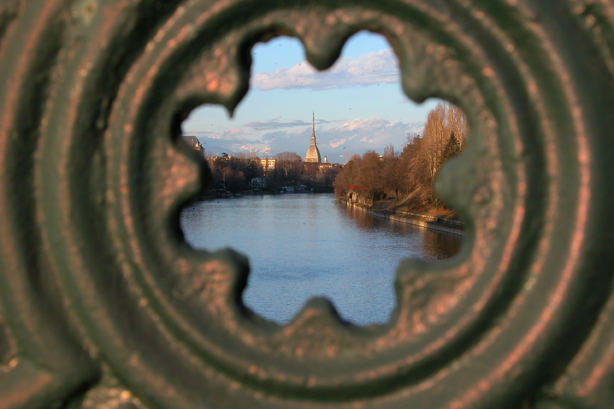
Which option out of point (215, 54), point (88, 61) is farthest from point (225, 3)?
point (88, 61)

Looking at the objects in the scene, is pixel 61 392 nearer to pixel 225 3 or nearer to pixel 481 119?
pixel 225 3

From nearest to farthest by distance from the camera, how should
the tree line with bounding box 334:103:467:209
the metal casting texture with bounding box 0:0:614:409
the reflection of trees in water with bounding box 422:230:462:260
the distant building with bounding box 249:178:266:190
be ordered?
the metal casting texture with bounding box 0:0:614:409
the reflection of trees in water with bounding box 422:230:462:260
the tree line with bounding box 334:103:467:209
the distant building with bounding box 249:178:266:190

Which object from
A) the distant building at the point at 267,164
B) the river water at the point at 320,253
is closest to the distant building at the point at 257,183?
the distant building at the point at 267,164

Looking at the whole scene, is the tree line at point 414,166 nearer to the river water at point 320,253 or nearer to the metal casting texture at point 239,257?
the river water at point 320,253

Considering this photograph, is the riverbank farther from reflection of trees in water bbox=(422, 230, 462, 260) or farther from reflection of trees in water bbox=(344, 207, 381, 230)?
reflection of trees in water bbox=(344, 207, 381, 230)

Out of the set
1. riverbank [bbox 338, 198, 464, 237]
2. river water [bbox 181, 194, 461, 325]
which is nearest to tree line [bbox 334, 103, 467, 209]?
riverbank [bbox 338, 198, 464, 237]

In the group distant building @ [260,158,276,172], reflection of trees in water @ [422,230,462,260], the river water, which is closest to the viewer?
the river water
